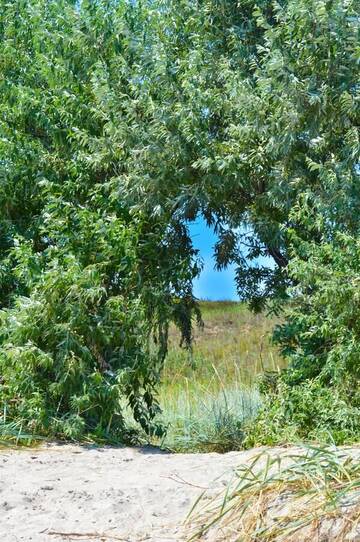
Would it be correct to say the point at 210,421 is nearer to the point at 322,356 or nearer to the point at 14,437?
the point at 322,356

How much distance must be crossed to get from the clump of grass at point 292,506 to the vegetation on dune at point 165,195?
3189 millimetres

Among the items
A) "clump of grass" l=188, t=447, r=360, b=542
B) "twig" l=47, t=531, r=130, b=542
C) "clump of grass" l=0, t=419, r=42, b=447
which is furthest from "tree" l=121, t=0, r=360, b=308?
"twig" l=47, t=531, r=130, b=542

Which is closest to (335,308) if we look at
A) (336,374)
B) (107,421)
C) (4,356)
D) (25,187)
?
(336,374)

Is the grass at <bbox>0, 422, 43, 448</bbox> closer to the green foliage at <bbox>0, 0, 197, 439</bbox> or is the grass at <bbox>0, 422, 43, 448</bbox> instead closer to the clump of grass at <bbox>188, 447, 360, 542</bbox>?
the green foliage at <bbox>0, 0, 197, 439</bbox>

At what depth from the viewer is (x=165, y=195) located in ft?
33.1

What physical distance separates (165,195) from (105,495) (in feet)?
15.7

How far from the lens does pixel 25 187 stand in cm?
1092

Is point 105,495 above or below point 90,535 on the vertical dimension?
above

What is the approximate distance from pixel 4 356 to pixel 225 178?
A: 2.93 meters

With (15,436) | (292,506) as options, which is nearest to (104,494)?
(292,506)

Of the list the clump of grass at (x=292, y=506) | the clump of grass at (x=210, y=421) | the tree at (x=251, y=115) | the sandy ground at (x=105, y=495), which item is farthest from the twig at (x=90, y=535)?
the clump of grass at (x=210, y=421)

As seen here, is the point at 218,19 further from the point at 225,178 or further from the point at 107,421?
the point at 107,421

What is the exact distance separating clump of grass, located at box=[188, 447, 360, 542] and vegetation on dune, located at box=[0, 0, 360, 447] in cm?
319

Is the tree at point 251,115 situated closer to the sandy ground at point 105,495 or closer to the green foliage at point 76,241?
the green foliage at point 76,241
